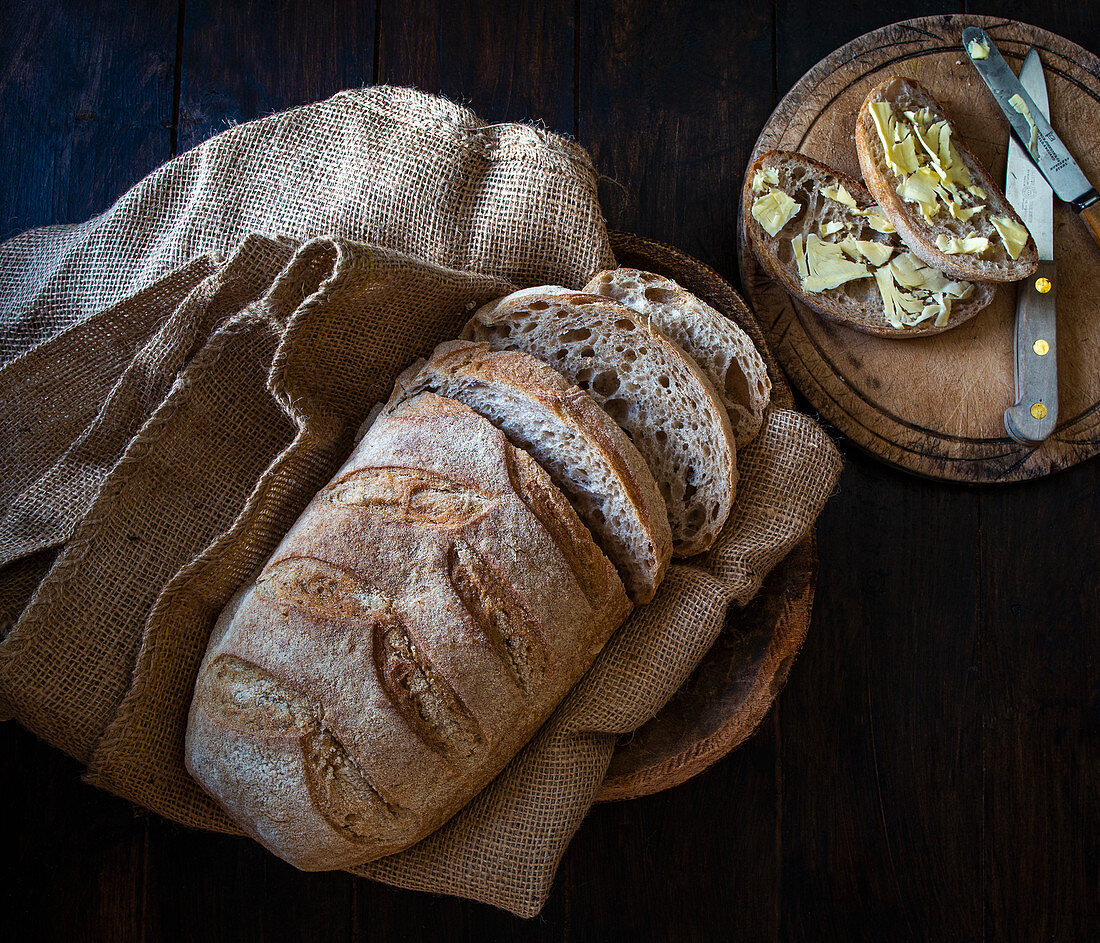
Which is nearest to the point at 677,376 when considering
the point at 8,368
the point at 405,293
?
the point at 405,293

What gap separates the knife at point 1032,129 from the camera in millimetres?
2014

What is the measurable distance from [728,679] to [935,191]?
1285mm

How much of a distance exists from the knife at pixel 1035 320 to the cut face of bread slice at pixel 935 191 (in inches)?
2.9

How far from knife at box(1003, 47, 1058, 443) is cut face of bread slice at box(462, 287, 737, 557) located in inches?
35.7

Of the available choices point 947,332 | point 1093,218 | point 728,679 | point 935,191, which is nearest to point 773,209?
point 935,191

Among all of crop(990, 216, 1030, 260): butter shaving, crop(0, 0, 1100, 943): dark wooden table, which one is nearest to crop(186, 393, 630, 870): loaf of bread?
crop(0, 0, 1100, 943): dark wooden table

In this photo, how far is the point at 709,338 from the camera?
173cm

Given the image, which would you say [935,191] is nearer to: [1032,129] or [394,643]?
[1032,129]

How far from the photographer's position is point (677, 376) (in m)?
1.63

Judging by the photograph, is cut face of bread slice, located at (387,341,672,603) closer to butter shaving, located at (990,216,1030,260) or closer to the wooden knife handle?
butter shaving, located at (990,216,1030,260)

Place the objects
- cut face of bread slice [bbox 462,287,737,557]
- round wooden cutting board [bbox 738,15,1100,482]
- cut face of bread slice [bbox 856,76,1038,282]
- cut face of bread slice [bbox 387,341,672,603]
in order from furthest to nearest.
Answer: round wooden cutting board [bbox 738,15,1100,482] → cut face of bread slice [bbox 856,76,1038,282] → cut face of bread slice [bbox 462,287,737,557] → cut face of bread slice [bbox 387,341,672,603]

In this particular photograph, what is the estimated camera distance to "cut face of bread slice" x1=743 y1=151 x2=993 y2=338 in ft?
6.32

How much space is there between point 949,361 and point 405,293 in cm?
139

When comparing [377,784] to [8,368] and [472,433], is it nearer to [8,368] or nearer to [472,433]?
[472,433]
